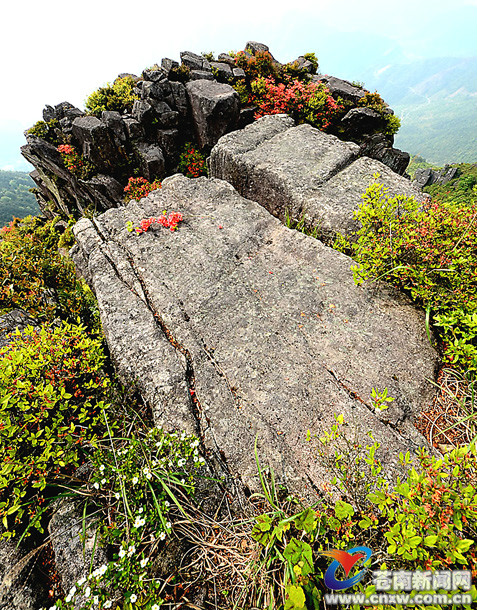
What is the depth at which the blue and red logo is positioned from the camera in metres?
2.42

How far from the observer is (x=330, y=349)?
13.8 feet

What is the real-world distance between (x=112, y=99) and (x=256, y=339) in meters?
15.5

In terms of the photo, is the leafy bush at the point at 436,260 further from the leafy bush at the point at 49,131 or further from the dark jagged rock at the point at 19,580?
the leafy bush at the point at 49,131

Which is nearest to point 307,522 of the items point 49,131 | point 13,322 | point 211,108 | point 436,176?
point 13,322

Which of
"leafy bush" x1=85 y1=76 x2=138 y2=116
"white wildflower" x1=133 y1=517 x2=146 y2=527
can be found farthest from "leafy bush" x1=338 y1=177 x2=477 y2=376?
"leafy bush" x1=85 y1=76 x2=138 y2=116

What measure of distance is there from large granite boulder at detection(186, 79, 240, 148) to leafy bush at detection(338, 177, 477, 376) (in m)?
10.3

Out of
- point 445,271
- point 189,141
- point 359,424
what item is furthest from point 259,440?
point 189,141

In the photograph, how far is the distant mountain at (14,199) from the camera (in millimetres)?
112037

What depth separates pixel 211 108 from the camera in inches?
472

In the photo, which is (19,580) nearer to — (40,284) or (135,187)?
(40,284)

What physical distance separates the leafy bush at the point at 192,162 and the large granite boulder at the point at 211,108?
→ 523 millimetres

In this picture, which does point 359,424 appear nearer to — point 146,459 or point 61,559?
point 146,459

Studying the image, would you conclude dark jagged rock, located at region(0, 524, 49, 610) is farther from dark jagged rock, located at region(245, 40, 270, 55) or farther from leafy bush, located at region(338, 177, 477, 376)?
dark jagged rock, located at region(245, 40, 270, 55)

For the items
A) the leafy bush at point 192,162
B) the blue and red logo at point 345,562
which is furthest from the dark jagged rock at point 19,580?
the leafy bush at point 192,162
